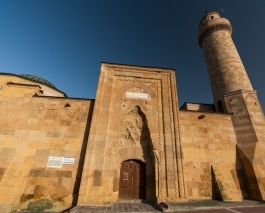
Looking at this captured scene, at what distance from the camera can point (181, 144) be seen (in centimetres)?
772

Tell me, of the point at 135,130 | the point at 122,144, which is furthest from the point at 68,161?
the point at 135,130

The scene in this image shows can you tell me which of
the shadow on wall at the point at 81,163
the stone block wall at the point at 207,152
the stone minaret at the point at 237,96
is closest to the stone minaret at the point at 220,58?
the stone minaret at the point at 237,96

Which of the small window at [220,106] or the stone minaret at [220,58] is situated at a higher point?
the stone minaret at [220,58]

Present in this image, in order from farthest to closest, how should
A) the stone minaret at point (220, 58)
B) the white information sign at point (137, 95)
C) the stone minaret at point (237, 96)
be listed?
the stone minaret at point (220, 58)
the white information sign at point (137, 95)
the stone minaret at point (237, 96)

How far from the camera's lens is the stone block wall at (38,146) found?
6.33 meters

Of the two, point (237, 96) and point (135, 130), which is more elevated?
point (237, 96)

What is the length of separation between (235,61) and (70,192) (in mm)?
14289

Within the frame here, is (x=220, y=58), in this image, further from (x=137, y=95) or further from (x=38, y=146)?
(x=38, y=146)

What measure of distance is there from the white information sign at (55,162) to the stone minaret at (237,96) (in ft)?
31.4

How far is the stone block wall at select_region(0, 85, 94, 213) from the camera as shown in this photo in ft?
20.8

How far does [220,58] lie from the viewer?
12000mm

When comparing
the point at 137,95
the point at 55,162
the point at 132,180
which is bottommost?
the point at 132,180

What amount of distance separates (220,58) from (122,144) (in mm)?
10811

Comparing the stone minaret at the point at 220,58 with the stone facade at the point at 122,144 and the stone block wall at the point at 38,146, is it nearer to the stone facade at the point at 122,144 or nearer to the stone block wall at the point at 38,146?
the stone facade at the point at 122,144
